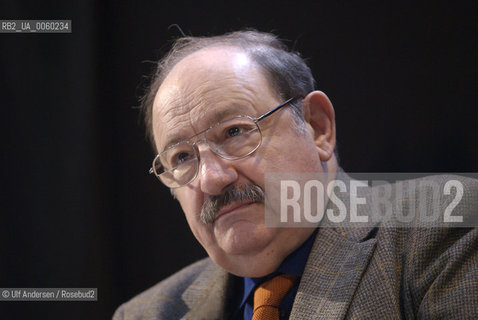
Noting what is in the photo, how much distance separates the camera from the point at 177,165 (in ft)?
5.87

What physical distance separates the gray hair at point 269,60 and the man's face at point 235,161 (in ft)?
0.13

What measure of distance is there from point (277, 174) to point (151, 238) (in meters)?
0.96

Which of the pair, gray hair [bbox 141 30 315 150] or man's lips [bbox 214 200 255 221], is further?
gray hair [bbox 141 30 315 150]

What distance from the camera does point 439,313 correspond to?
135cm

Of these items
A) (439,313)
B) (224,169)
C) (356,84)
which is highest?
(356,84)

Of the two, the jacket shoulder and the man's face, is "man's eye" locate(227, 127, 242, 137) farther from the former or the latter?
the jacket shoulder

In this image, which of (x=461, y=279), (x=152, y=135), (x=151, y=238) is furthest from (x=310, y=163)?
(x=151, y=238)

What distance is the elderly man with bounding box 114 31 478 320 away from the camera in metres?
1.44

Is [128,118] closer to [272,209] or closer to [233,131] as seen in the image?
[233,131]

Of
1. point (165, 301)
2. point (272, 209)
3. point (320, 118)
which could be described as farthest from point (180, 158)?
point (165, 301)

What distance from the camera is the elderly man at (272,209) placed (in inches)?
56.9

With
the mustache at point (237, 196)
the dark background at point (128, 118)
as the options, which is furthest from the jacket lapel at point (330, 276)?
the dark background at point (128, 118)

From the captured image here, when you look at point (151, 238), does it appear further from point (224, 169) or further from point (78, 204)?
point (224, 169)

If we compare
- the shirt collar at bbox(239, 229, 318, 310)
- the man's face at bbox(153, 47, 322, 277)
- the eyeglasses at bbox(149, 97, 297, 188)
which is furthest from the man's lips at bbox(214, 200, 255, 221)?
the shirt collar at bbox(239, 229, 318, 310)
